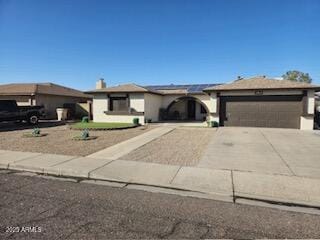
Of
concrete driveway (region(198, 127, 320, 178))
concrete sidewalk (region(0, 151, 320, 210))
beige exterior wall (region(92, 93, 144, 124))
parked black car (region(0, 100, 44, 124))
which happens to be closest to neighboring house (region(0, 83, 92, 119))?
parked black car (region(0, 100, 44, 124))

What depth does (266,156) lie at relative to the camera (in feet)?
28.3

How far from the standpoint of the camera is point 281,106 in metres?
17.2

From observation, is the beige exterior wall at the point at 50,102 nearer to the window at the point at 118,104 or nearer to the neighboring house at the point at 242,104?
the neighboring house at the point at 242,104

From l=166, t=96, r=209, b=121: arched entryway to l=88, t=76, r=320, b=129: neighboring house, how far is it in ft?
13.0

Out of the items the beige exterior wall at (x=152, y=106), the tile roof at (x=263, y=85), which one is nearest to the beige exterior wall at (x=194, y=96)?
the beige exterior wall at (x=152, y=106)

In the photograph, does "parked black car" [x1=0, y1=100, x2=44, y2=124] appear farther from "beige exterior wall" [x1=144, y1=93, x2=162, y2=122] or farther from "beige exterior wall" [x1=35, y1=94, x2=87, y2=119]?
"beige exterior wall" [x1=144, y1=93, x2=162, y2=122]

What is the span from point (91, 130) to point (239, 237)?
13.7m

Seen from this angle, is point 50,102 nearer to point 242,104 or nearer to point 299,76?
point 242,104

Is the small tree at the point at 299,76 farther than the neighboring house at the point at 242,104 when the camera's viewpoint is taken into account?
Yes

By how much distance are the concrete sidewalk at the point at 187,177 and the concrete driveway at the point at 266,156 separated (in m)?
0.62

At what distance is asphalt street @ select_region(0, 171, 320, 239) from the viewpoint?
3598 millimetres

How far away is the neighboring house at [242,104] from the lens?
55.3ft

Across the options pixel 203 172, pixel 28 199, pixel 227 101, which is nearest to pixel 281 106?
pixel 227 101

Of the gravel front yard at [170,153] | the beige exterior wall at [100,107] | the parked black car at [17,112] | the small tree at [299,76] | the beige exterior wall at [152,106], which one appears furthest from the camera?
the small tree at [299,76]
